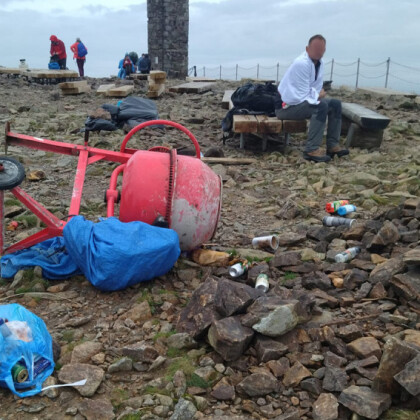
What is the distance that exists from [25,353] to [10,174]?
1.45 metres

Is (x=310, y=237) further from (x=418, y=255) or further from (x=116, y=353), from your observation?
(x=116, y=353)

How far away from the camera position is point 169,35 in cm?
2289

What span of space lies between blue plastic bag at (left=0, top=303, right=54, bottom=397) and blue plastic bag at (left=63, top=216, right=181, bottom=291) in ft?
1.97

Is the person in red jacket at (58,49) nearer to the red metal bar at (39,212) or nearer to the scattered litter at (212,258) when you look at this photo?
the red metal bar at (39,212)

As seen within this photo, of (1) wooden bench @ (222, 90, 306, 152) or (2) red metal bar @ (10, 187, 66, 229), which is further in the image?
(1) wooden bench @ (222, 90, 306, 152)

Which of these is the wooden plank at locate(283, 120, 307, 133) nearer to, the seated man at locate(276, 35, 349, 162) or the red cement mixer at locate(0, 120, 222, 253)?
the seated man at locate(276, 35, 349, 162)

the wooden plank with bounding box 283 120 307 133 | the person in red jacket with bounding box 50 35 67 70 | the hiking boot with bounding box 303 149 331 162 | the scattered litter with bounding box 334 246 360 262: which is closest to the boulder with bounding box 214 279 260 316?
the scattered litter with bounding box 334 246 360 262

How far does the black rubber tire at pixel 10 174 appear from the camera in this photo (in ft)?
9.80

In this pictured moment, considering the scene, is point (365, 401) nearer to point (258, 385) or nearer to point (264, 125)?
point (258, 385)

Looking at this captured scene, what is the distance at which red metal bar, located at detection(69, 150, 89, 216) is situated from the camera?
10.5 feet

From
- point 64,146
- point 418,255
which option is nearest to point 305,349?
point 418,255

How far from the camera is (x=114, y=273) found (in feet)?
9.09

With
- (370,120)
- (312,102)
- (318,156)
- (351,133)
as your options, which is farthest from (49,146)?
(351,133)

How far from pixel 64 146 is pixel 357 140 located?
493 cm
